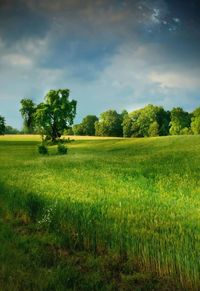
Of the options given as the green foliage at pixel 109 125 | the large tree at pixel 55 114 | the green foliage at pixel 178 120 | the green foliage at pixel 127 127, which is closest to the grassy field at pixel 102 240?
the large tree at pixel 55 114

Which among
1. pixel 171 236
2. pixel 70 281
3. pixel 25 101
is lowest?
pixel 70 281

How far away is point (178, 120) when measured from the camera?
13188cm

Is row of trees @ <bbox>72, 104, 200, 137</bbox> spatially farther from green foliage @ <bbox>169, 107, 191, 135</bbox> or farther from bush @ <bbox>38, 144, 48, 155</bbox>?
bush @ <bbox>38, 144, 48, 155</bbox>

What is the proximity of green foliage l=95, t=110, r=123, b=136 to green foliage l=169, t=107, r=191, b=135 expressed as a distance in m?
27.7

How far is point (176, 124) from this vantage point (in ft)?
431

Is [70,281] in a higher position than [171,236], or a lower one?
lower

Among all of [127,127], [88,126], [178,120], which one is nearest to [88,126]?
[88,126]

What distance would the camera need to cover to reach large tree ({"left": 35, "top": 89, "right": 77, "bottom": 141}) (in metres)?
61.4

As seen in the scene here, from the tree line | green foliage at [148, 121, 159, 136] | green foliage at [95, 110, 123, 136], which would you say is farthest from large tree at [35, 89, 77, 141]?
green foliage at [95, 110, 123, 136]

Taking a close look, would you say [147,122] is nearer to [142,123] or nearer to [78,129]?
[142,123]

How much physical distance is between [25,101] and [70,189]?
9878 centimetres

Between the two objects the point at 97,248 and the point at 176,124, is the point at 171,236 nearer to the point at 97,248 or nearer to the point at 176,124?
the point at 97,248

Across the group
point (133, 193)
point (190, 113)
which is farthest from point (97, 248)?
point (190, 113)

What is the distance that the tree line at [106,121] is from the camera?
205 feet
